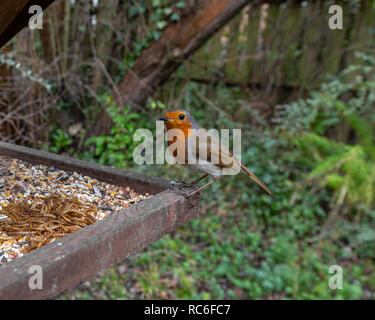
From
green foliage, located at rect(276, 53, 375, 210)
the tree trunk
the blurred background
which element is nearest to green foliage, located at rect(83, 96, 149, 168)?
the blurred background

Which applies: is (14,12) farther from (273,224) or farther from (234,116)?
(273,224)

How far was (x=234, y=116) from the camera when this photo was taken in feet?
16.7

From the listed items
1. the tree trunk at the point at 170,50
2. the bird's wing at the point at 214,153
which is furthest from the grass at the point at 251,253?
the bird's wing at the point at 214,153

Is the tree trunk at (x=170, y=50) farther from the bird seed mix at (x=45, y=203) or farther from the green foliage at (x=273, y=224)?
the bird seed mix at (x=45, y=203)

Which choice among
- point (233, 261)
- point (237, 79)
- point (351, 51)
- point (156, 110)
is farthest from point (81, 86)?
point (351, 51)

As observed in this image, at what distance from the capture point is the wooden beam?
0.95m

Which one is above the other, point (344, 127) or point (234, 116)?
point (234, 116)

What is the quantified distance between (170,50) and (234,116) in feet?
5.67

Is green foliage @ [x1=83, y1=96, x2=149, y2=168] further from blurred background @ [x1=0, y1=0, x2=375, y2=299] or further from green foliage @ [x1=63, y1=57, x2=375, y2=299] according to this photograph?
green foliage @ [x1=63, y1=57, x2=375, y2=299]

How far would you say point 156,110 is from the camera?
415cm

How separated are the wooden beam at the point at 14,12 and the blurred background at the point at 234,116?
2.38 meters

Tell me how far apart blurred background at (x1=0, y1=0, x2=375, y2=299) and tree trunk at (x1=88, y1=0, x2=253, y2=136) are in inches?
0.7

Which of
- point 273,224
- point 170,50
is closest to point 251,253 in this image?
point 273,224

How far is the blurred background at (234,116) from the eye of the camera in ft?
12.2
